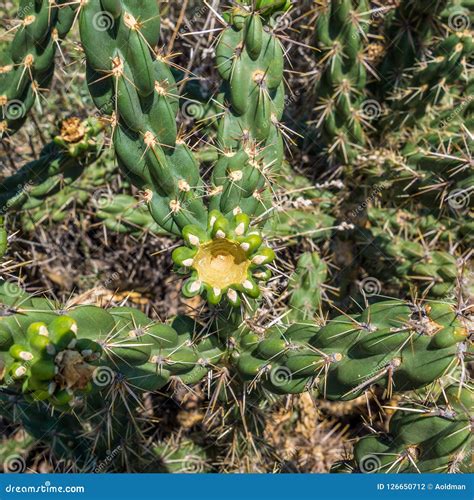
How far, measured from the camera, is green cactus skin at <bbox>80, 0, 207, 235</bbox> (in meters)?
2.03

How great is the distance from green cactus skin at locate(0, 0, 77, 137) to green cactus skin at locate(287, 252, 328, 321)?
1.48 metres

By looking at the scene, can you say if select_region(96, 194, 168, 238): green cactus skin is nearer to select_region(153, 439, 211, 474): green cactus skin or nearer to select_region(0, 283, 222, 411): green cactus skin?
select_region(0, 283, 222, 411): green cactus skin

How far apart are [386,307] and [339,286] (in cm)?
144

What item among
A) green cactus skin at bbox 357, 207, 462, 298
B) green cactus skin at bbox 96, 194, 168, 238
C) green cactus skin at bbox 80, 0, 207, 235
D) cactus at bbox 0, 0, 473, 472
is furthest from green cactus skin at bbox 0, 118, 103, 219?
green cactus skin at bbox 357, 207, 462, 298

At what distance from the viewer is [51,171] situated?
320 centimetres

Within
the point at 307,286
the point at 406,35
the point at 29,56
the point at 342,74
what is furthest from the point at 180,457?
the point at 406,35

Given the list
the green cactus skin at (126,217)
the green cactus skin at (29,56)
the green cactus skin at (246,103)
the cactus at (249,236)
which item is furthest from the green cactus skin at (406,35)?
the green cactus skin at (29,56)

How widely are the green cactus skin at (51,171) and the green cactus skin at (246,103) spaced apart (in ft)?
3.24

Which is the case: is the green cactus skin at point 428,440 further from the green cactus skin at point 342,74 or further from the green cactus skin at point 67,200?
the green cactus skin at point 67,200

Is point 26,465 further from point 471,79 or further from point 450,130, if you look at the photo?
point 471,79

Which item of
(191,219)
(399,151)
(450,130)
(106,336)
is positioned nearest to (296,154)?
(399,151)

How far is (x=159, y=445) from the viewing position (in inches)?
127

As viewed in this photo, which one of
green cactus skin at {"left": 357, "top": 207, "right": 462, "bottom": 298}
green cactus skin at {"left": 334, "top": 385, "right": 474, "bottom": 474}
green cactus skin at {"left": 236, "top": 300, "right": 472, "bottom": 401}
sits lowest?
green cactus skin at {"left": 357, "top": 207, "right": 462, "bottom": 298}

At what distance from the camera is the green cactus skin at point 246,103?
2242mm
